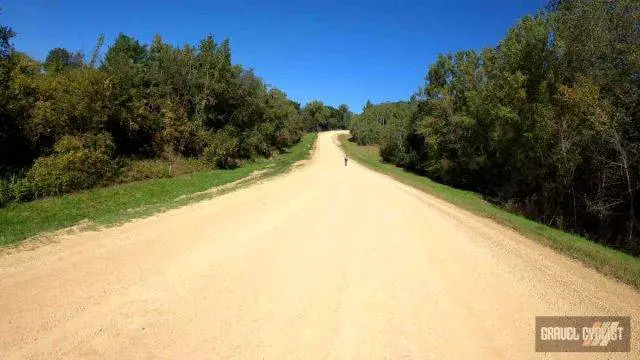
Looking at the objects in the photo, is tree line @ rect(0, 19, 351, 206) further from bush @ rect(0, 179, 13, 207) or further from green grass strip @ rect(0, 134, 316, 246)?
green grass strip @ rect(0, 134, 316, 246)

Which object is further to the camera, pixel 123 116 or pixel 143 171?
pixel 123 116

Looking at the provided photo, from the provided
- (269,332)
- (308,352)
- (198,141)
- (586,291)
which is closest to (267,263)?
(269,332)

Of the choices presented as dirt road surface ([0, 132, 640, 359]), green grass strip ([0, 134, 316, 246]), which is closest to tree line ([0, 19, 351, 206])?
green grass strip ([0, 134, 316, 246])

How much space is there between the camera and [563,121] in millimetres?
22797

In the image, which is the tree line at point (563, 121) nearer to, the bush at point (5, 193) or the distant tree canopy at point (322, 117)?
the bush at point (5, 193)

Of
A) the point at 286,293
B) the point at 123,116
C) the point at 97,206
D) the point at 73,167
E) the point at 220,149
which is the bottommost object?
the point at 97,206

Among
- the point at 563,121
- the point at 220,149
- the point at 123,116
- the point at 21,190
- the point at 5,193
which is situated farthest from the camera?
the point at 220,149

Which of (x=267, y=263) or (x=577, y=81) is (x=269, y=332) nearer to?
(x=267, y=263)

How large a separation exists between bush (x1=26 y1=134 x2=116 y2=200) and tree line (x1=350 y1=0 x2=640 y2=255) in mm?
27886

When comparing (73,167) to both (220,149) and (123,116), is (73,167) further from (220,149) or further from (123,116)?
(220,149)

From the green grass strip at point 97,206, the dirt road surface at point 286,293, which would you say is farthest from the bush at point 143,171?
the dirt road surface at point 286,293

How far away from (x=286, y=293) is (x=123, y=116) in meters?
29.7

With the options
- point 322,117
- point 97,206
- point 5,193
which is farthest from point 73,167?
point 322,117

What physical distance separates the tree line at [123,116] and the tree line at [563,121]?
24856 mm
